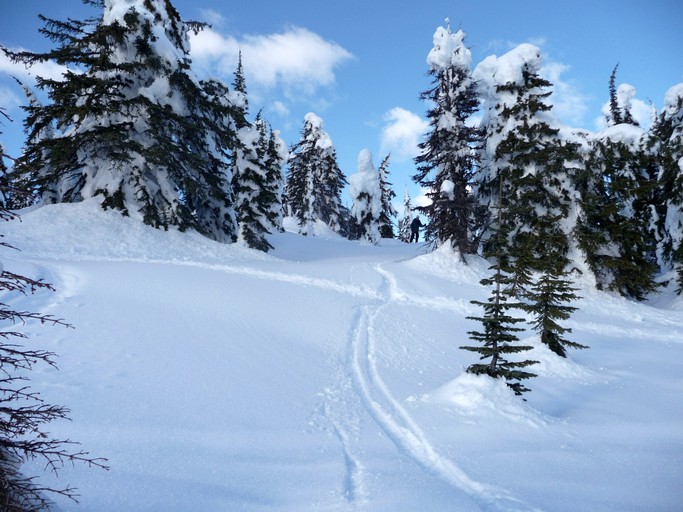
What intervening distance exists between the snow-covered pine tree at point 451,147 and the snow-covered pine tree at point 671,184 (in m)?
10.9

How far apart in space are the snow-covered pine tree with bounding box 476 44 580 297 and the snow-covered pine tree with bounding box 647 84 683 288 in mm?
6266

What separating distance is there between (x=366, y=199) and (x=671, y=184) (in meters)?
25.3

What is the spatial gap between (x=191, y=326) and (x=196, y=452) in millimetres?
4387

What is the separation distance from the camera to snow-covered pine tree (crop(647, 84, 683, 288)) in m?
20.6

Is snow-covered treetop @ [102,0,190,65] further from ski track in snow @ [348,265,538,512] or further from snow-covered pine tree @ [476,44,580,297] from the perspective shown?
snow-covered pine tree @ [476,44,580,297]

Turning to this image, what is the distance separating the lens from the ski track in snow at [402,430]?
4.23m

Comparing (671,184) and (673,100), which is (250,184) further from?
(673,100)

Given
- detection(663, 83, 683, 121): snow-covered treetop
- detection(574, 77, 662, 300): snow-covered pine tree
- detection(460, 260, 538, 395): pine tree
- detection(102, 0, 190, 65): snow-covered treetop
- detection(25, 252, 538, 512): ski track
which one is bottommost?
detection(25, 252, 538, 512): ski track

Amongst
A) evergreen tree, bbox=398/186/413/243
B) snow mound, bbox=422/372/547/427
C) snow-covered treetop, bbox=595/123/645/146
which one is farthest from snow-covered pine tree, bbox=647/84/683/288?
evergreen tree, bbox=398/186/413/243

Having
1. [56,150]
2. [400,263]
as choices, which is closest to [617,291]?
[400,263]

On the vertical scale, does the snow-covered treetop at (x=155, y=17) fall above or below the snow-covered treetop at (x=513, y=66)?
below

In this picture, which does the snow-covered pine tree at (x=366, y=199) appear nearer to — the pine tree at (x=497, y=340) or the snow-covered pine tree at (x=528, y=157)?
the snow-covered pine tree at (x=528, y=157)

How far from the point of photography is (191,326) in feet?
27.5

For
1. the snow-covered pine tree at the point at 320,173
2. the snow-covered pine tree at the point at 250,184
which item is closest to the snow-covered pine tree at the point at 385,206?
the snow-covered pine tree at the point at 320,173
